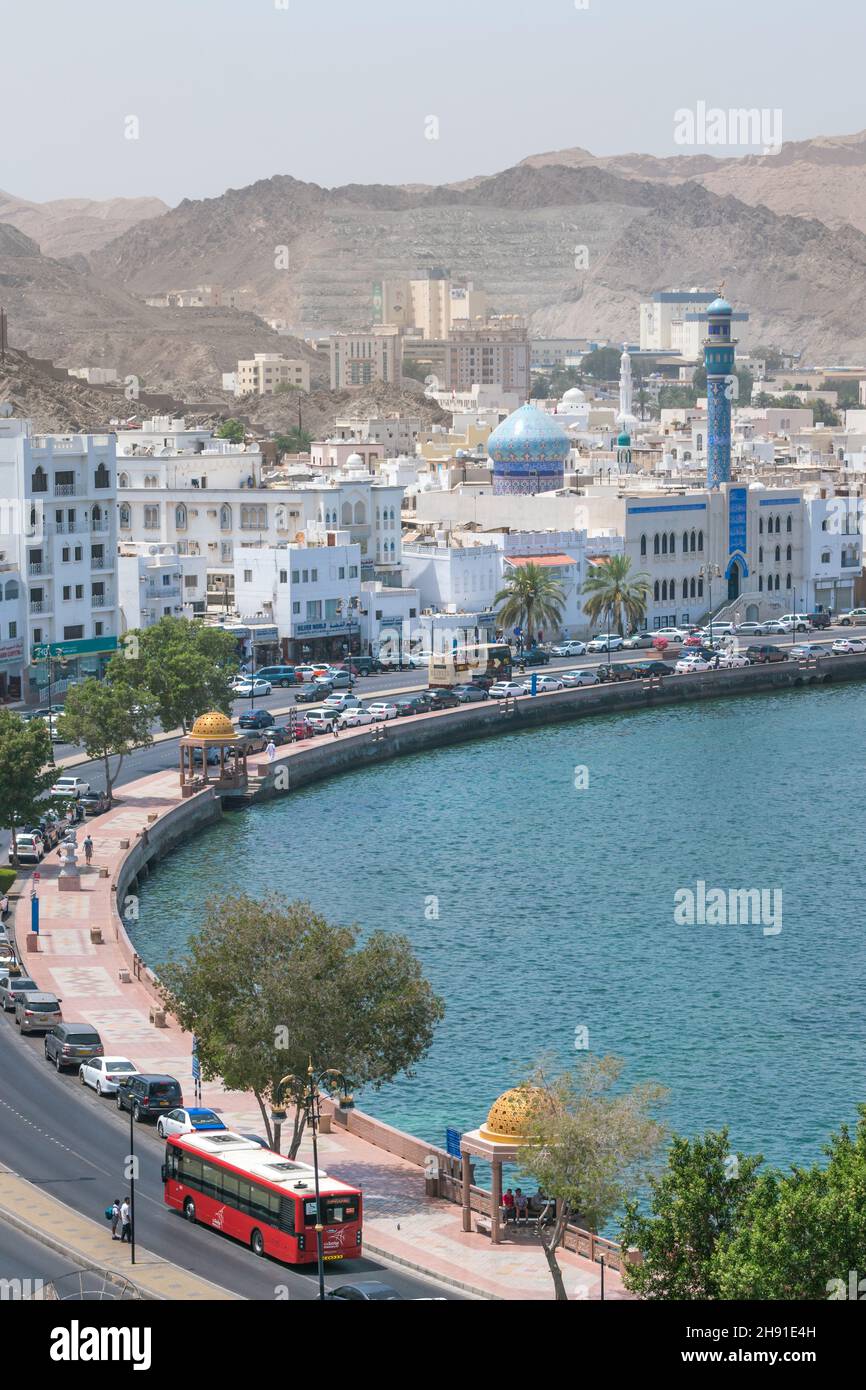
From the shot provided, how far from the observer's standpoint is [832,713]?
85.2m

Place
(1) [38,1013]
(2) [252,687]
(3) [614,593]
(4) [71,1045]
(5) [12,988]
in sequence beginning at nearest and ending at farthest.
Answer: (4) [71,1045] < (1) [38,1013] < (5) [12,988] < (2) [252,687] < (3) [614,593]

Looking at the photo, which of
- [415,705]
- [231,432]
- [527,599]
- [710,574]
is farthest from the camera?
[231,432]

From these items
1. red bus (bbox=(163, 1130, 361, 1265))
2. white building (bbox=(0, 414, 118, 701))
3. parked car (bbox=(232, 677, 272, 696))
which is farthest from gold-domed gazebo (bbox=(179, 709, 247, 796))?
red bus (bbox=(163, 1130, 361, 1265))

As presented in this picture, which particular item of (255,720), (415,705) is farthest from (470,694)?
(255,720)

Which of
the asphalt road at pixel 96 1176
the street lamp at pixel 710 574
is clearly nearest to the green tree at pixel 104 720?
the asphalt road at pixel 96 1176

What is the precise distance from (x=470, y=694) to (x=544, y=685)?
3738mm

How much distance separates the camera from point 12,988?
3962 cm

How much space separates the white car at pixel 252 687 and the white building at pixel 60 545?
14.2 feet

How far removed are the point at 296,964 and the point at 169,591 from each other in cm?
5398

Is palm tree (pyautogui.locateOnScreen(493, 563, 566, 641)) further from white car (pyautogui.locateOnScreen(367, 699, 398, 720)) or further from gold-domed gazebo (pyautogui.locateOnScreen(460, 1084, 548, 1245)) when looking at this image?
gold-domed gazebo (pyautogui.locateOnScreen(460, 1084, 548, 1245))

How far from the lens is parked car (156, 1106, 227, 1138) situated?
31203mm

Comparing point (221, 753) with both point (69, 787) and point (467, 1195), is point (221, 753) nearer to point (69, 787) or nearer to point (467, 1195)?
point (69, 787)
